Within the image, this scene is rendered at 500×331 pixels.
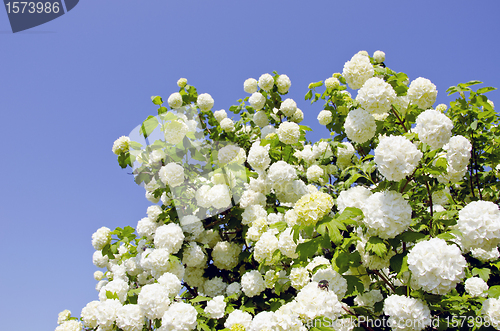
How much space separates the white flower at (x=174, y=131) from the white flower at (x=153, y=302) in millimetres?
2054

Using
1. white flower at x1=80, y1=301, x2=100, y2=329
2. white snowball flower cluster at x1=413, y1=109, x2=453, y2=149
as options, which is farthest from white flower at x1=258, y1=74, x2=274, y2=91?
white flower at x1=80, y1=301, x2=100, y2=329

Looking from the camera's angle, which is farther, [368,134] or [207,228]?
[207,228]

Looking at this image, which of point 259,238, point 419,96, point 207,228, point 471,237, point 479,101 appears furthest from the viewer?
point 207,228

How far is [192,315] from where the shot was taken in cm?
306

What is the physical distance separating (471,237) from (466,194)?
2.91 m

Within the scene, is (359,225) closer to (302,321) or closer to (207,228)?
(302,321)

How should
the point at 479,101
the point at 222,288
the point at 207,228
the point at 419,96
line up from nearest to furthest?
1. the point at 419,96
2. the point at 479,101
3. the point at 222,288
4. the point at 207,228

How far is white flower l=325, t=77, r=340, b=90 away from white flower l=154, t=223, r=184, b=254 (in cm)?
360

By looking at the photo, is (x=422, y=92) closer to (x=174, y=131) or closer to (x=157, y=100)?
(x=174, y=131)

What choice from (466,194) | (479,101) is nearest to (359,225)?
(479,101)

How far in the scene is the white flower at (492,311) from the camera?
2.08 meters

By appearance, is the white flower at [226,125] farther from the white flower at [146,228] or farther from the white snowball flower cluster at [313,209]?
the white snowball flower cluster at [313,209]

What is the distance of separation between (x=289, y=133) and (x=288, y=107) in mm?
1599

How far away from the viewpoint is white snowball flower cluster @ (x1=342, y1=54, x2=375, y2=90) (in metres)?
3.18
